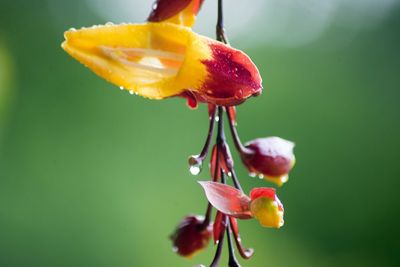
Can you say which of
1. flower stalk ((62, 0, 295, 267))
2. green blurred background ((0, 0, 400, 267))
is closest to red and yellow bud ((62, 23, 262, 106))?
flower stalk ((62, 0, 295, 267))

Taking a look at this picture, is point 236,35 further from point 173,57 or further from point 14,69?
point 173,57

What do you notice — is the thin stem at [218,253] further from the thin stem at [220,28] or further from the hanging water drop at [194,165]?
the thin stem at [220,28]

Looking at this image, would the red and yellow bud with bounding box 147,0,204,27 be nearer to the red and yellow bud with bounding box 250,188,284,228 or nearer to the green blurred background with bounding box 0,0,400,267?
the red and yellow bud with bounding box 250,188,284,228

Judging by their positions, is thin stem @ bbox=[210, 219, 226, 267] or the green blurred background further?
the green blurred background

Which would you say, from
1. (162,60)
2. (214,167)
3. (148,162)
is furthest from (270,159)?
(148,162)

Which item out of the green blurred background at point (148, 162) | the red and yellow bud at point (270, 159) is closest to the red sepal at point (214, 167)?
the red and yellow bud at point (270, 159)

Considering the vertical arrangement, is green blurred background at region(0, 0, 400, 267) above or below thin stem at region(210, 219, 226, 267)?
above

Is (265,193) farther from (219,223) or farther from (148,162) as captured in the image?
(148,162)

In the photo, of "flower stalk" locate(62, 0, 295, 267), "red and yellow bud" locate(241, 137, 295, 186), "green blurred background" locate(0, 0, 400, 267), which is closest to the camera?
"flower stalk" locate(62, 0, 295, 267)
